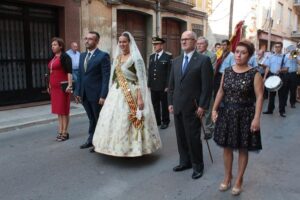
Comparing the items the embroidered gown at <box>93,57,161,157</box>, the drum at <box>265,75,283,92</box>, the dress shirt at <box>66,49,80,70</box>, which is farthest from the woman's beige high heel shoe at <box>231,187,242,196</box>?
the dress shirt at <box>66,49,80,70</box>

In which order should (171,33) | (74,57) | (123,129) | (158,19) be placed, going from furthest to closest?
(171,33) → (158,19) → (74,57) → (123,129)

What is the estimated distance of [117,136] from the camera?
4809 mm

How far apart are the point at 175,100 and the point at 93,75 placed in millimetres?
Result: 1567

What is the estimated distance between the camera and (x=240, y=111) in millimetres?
3744

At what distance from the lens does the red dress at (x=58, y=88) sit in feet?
19.4

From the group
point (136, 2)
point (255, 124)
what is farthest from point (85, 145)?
point (136, 2)

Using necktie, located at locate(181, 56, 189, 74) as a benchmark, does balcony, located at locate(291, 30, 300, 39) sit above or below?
above

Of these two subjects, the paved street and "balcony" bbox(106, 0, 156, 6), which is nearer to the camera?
the paved street

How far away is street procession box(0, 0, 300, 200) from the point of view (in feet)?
12.8

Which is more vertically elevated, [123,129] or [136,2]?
[136,2]

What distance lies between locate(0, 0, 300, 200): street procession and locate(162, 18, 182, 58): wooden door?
287 inches

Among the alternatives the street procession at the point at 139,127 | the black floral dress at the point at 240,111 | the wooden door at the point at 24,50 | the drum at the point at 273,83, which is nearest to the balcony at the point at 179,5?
the wooden door at the point at 24,50

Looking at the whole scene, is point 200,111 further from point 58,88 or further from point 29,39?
point 29,39

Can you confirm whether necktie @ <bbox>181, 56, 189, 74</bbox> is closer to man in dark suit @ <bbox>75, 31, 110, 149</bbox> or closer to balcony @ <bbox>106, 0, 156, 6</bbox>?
man in dark suit @ <bbox>75, 31, 110, 149</bbox>
